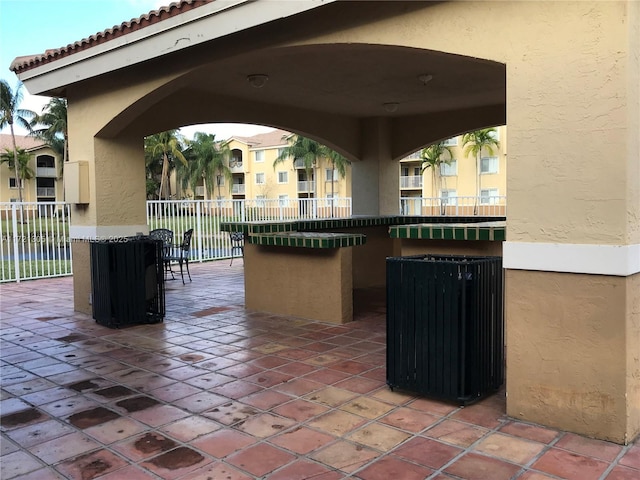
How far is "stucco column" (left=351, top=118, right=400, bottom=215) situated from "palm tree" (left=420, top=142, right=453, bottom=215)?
2419cm

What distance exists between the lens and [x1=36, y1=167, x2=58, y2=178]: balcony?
47.5 meters

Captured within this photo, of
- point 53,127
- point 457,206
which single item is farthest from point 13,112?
point 457,206

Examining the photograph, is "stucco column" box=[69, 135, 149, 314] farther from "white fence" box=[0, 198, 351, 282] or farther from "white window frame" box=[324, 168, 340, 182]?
"white window frame" box=[324, 168, 340, 182]

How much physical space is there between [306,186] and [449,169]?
12.4 metres

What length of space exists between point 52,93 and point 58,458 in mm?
5938

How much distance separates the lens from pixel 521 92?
3.51 meters

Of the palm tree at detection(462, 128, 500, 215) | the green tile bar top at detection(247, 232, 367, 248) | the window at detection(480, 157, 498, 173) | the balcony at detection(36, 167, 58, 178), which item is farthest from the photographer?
the balcony at detection(36, 167, 58, 178)

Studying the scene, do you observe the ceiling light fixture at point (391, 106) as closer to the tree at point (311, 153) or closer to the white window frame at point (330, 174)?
the tree at point (311, 153)

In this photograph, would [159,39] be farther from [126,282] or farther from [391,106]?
[391,106]

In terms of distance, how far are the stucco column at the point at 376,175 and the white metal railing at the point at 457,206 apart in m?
3.36

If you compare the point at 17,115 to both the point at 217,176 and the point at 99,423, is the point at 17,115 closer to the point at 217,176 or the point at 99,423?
the point at 217,176

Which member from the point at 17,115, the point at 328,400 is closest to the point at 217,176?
the point at 17,115

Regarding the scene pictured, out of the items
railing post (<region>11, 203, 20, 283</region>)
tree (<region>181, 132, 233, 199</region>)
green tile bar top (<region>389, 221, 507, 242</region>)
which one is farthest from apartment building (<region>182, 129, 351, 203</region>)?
green tile bar top (<region>389, 221, 507, 242</region>)

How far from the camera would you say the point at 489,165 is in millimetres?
33812
